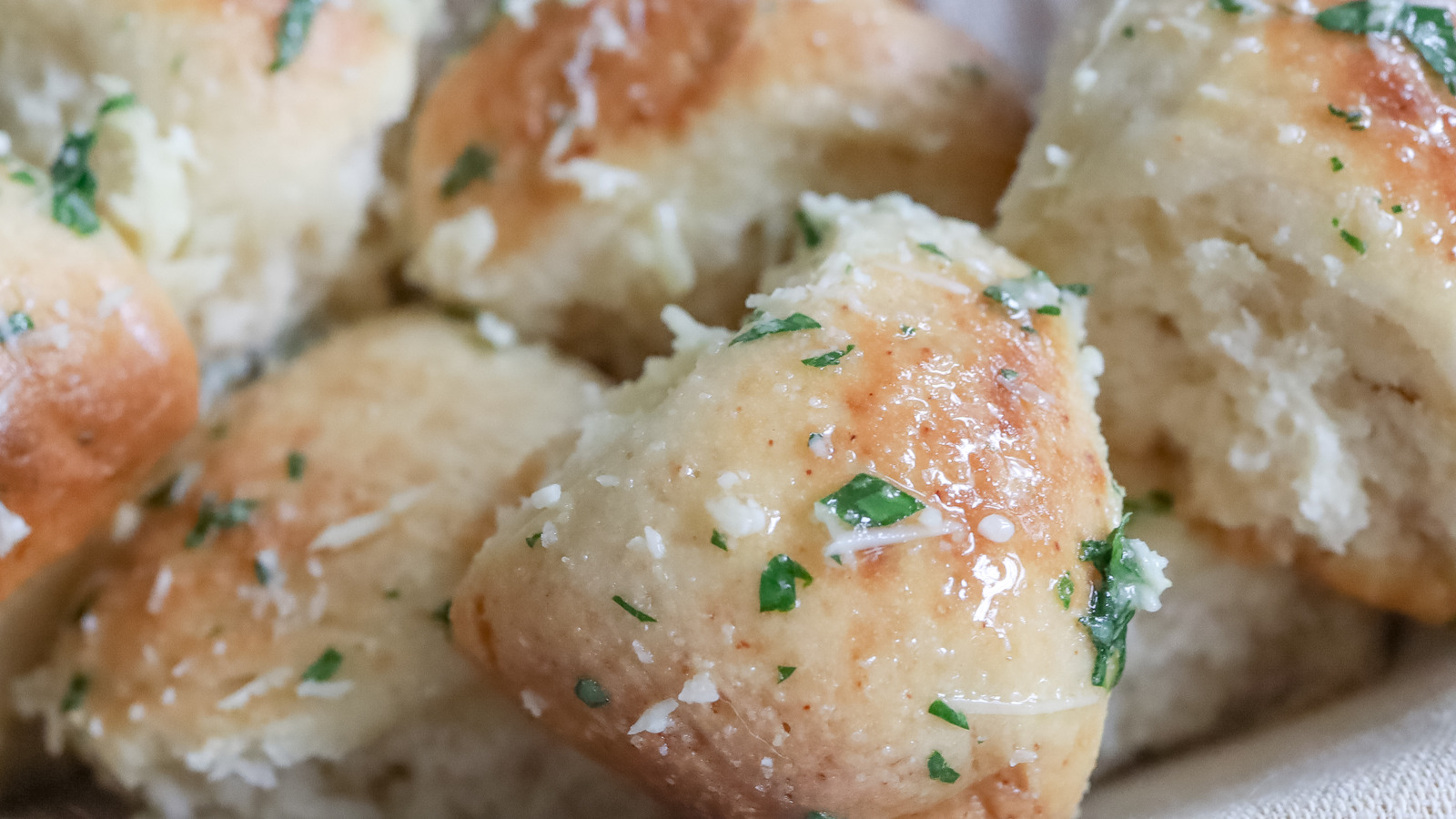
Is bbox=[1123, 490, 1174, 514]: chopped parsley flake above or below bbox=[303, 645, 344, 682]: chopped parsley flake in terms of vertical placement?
above

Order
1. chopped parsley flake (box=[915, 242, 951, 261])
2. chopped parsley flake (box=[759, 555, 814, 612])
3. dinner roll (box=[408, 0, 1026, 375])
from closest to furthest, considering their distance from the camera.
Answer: chopped parsley flake (box=[759, 555, 814, 612])
chopped parsley flake (box=[915, 242, 951, 261])
dinner roll (box=[408, 0, 1026, 375])

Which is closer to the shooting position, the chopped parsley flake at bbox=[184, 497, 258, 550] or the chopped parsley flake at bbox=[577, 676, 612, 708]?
the chopped parsley flake at bbox=[577, 676, 612, 708]

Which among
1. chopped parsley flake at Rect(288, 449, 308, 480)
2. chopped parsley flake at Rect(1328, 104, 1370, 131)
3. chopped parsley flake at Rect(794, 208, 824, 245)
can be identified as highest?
chopped parsley flake at Rect(1328, 104, 1370, 131)

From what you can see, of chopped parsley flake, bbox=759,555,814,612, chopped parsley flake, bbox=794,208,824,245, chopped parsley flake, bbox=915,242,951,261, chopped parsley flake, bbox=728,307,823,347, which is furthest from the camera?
chopped parsley flake, bbox=794,208,824,245

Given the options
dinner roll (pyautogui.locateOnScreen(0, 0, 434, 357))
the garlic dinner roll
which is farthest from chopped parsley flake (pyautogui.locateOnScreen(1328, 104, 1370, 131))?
dinner roll (pyautogui.locateOnScreen(0, 0, 434, 357))

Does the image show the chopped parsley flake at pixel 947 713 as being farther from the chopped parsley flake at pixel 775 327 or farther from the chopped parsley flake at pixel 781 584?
the chopped parsley flake at pixel 775 327

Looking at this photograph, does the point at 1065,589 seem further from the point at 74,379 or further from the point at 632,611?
the point at 74,379

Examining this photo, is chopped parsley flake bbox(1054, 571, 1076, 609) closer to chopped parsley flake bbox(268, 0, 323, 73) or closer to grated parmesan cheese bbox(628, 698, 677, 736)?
grated parmesan cheese bbox(628, 698, 677, 736)

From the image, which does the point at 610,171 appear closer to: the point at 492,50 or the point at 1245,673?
the point at 492,50
